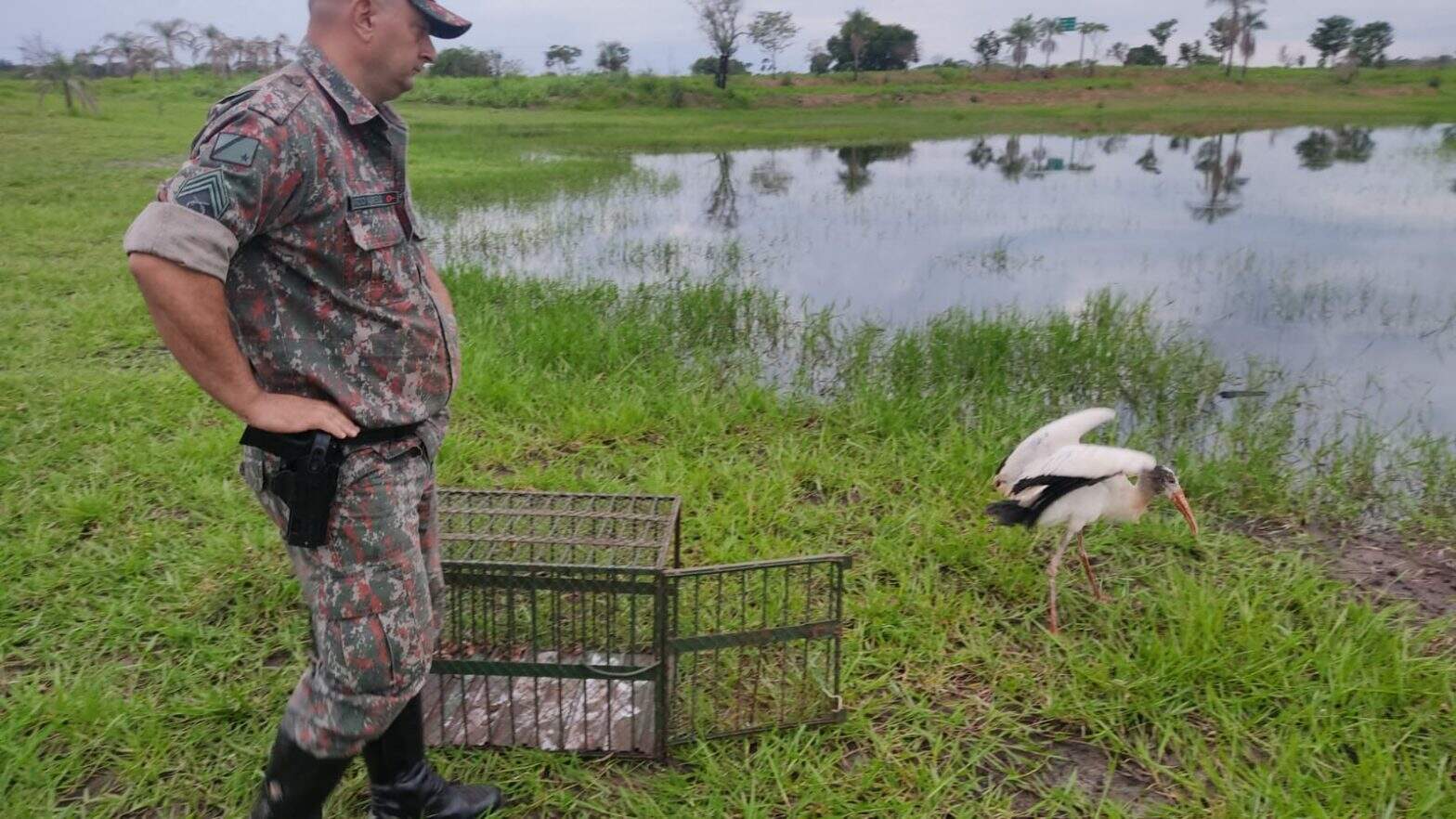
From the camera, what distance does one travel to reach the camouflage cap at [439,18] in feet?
5.24

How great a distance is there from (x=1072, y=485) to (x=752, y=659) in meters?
1.15

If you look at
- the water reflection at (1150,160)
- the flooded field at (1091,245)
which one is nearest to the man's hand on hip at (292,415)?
the flooded field at (1091,245)

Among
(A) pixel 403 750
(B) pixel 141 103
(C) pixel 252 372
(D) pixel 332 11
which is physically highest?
(B) pixel 141 103

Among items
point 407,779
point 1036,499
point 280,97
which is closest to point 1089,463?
point 1036,499

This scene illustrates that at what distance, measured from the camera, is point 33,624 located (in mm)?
2781

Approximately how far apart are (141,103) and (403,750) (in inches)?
1196

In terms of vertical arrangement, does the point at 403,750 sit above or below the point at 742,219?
below

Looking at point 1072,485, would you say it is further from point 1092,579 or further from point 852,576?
point 852,576

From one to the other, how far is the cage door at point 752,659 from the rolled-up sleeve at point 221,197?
1155mm

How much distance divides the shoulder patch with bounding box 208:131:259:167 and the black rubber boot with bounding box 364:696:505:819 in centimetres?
115

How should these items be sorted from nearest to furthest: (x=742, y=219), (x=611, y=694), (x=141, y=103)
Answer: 1. (x=611, y=694)
2. (x=742, y=219)
3. (x=141, y=103)

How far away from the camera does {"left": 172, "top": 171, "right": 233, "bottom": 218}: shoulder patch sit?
4.52 ft

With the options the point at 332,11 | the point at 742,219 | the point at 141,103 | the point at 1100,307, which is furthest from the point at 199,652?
the point at 141,103

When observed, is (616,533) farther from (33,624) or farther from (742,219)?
(742,219)
